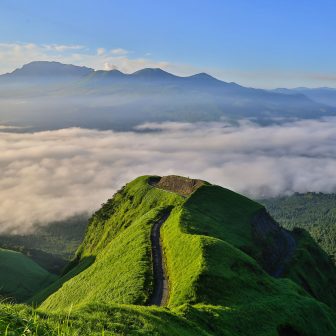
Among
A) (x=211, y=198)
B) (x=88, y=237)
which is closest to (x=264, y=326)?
(x=211, y=198)

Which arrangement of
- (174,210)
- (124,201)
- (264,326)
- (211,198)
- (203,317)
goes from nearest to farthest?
(203,317) → (264,326) → (174,210) → (211,198) → (124,201)

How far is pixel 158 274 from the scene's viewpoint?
232 ft

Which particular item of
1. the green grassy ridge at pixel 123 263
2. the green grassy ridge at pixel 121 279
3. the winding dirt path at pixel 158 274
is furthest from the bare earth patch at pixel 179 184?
the winding dirt path at pixel 158 274

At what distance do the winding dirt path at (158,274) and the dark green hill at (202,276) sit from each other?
0.67 m

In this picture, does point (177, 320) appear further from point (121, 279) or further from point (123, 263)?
point (123, 263)

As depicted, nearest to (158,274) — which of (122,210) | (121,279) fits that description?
(121,279)

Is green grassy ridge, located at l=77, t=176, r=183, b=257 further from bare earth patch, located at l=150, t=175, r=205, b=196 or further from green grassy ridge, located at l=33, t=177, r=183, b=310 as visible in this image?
bare earth patch, located at l=150, t=175, r=205, b=196

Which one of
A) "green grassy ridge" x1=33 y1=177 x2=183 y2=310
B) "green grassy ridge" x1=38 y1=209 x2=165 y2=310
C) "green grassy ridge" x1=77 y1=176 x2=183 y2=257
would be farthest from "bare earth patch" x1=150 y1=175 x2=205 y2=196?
"green grassy ridge" x1=38 y1=209 x2=165 y2=310

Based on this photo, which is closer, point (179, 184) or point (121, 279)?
point (121, 279)

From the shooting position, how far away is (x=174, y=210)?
117 meters

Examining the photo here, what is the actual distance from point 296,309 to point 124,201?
113 metres

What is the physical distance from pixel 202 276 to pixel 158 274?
1285 cm

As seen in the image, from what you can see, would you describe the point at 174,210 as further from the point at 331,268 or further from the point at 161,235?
the point at 331,268

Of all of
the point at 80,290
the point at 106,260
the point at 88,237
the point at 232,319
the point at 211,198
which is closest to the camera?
the point at 232,319
